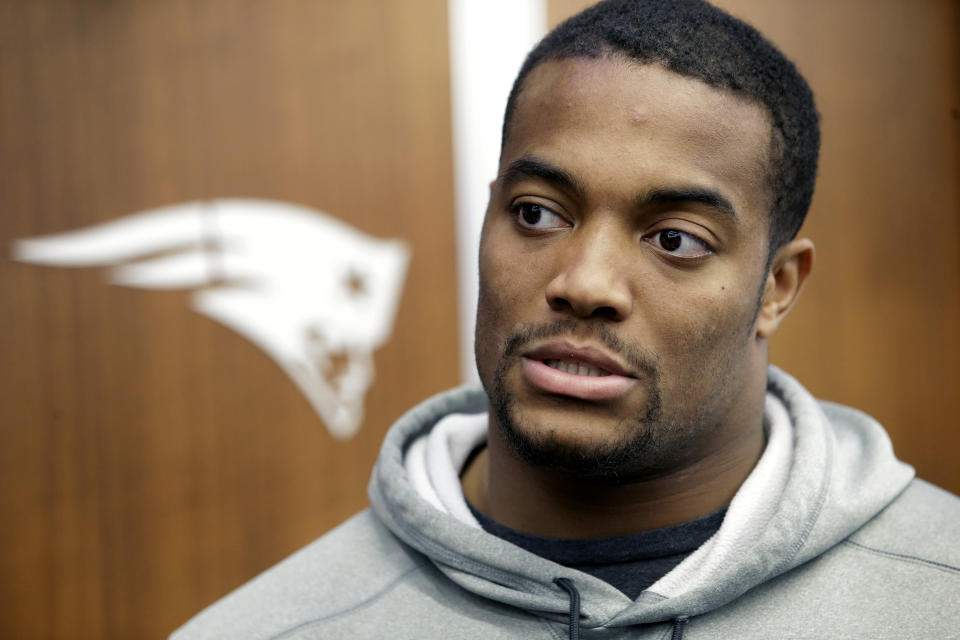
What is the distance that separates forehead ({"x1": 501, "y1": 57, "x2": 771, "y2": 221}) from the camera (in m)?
1.27

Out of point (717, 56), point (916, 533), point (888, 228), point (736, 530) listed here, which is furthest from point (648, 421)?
point (888, 228)

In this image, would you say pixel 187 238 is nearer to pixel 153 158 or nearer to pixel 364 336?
pixel 153 158

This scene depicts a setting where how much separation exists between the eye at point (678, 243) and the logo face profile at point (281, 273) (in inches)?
62.7

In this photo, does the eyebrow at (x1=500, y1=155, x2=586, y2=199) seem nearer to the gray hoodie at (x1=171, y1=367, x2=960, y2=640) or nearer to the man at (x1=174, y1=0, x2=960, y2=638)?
the man at (x1=174, y1=0, x2=960, y2=638)

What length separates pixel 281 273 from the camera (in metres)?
2.75

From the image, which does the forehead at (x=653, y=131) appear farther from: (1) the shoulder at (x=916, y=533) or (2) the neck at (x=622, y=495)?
(1) the shoulder at (x=916, y=533)

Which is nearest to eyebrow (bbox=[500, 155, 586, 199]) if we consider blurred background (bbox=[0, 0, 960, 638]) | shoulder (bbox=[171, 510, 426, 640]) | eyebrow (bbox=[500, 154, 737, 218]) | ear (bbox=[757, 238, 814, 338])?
eyebrow (bbox=[500, 154, 737, 218])

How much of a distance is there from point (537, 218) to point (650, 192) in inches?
7.0

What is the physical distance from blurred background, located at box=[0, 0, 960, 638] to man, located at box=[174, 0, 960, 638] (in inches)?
51.4

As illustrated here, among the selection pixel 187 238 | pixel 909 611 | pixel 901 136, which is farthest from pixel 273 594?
pixel 901 136

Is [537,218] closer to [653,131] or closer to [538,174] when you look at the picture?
[538,174]

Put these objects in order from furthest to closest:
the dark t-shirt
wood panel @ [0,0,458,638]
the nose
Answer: wood panel @ [0,0,458,638] → the dark t-shirt → the nose

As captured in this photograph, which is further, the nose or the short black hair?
the short black hair

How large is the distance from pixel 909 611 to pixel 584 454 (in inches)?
19.3
